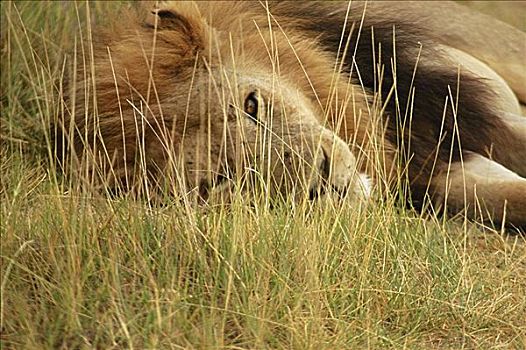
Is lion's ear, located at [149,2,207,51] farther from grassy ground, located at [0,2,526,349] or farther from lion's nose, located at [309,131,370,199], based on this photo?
grassy ground, located at [0,2,526,349]

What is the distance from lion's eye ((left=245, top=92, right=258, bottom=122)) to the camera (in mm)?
4129

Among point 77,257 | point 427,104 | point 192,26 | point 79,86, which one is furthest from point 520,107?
point 77,257

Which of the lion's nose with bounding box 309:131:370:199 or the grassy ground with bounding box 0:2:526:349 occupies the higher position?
the lion's nose with bounding box 309:131:370:199

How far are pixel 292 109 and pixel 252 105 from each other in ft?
0.51

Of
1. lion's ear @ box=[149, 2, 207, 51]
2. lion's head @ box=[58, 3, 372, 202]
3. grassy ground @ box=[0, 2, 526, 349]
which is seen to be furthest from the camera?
lion's ear @ box=[149, 2, 207, 51]

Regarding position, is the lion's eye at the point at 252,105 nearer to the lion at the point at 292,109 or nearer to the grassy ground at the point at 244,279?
the lion at the point at 292,109

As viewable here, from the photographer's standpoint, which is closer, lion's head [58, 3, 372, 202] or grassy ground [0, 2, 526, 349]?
grassy ground [0, 2, 526, 349]

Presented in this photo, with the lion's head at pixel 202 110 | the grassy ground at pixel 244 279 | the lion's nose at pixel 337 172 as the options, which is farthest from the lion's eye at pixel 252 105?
the grassy ground at pixel 244 279

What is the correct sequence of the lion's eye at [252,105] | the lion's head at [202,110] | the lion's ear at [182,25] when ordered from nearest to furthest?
1. the lion's head at [202,110]
2. the lion's eye at [252,105]
3. the lion's ear at [182,25]

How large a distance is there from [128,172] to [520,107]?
2.15 meters

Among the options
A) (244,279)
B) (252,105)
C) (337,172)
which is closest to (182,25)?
(252,105)

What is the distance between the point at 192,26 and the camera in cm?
441

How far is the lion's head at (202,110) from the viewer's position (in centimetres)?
392

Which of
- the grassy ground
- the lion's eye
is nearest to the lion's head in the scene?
the lion's eye
